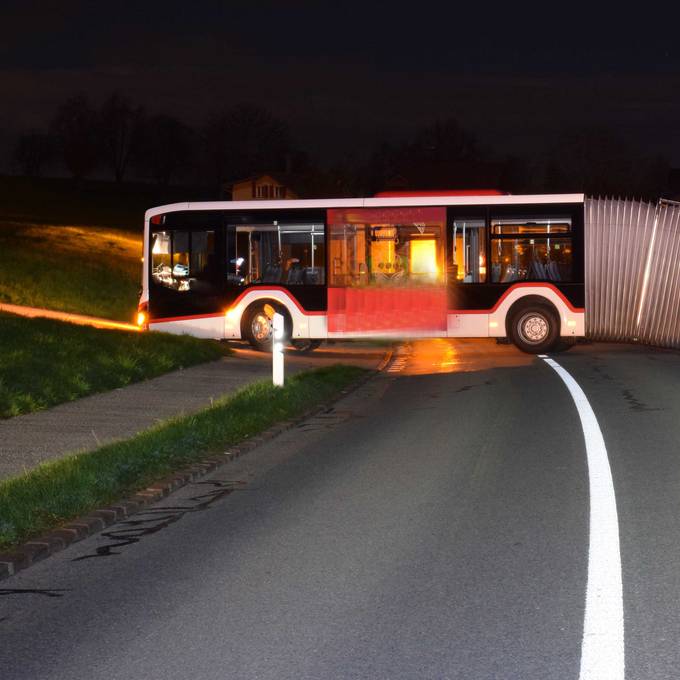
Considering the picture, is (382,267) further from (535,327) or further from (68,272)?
(68,272)

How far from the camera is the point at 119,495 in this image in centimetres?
888

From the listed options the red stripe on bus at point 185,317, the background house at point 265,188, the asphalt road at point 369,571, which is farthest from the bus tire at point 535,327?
the background house at point 265,188

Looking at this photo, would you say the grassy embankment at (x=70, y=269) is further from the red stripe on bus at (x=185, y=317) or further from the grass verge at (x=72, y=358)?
the grass verge at (x=72, y=358)

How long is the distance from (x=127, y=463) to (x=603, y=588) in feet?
15.2

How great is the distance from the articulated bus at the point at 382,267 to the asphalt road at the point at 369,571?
38.6 ft

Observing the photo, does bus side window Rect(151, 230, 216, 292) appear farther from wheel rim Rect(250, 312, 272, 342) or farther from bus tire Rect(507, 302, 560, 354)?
bus tire Rect(507, 302, 560, 354)

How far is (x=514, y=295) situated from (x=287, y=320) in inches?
176

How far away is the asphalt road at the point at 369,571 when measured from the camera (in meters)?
5.17

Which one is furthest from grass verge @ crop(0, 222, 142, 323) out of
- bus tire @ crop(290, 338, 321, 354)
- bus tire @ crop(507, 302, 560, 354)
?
bus tire @ crop(507, 302, 560, 354)

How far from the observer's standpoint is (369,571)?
665 centimetres

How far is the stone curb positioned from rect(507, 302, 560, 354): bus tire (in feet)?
39.3

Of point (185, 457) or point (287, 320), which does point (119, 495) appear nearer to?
point (185, 457)

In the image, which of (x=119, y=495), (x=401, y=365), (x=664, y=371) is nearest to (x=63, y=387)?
(x=119, y=495)

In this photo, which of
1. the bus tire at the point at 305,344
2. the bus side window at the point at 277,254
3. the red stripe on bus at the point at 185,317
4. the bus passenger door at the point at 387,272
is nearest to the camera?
the bus passenger door at the point at 387,272
